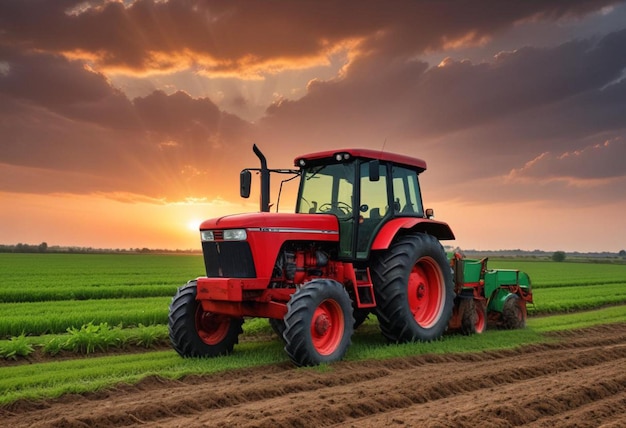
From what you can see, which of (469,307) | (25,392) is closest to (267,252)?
(25,392)

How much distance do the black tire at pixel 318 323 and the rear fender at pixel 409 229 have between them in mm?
1269

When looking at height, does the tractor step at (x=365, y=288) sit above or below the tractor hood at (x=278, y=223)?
below

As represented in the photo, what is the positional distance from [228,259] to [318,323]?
1.63m

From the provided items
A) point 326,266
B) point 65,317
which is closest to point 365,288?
point 326,266

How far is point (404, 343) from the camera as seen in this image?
9.98 m

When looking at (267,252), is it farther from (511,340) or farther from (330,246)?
(511,340)

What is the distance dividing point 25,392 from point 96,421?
1.57 m

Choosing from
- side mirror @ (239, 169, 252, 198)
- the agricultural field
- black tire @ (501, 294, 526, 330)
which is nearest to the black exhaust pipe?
side mirror @ (239, 169, 252, 198)

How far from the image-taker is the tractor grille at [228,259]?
8617 millimetres

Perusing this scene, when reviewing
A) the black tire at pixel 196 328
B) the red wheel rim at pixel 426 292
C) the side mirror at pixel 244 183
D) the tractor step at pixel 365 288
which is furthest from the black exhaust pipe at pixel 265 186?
the red wheel rim at pixel 426 292

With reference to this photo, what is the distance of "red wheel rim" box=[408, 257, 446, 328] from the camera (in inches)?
413

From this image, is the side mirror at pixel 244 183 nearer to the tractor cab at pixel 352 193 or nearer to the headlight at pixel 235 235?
the headlight at pixel 235 235

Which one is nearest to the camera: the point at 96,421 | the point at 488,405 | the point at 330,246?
the point at 96,421

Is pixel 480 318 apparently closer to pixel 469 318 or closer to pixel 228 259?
pixel 469 318
